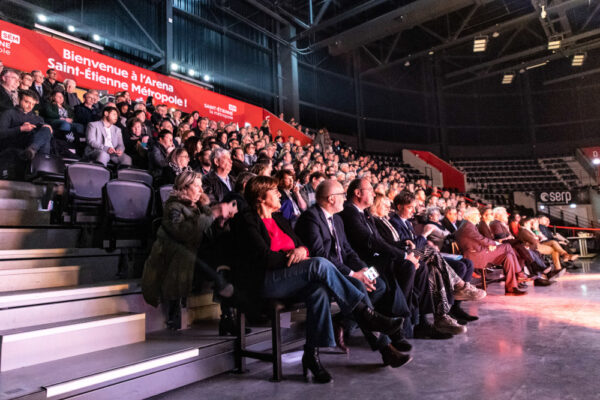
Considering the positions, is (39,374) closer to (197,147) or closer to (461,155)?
(197,147)

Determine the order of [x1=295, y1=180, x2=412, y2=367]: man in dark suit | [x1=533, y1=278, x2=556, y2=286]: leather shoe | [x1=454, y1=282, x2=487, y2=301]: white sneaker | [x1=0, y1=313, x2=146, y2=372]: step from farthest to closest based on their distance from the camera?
1. [x1=533, y1=278, x2=556, y2=286]: leather shoe
2. [x1=454, y1=282, x2=487, y2=301]: white sneaker
3. [x1=295, y1=180, x2=412, y2=367]: man in dark suit
4. [x1=0, y1=313, x2=146, y2=372]: step

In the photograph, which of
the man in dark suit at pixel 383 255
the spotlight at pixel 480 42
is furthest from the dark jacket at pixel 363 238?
the spotlight at pixel 480 42

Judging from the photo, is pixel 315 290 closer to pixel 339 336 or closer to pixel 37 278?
pixel 339 336

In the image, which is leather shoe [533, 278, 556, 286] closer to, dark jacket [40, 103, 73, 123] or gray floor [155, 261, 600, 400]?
gray floor [155, 261, 600, 400]

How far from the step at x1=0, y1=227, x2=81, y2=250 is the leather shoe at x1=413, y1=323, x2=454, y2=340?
278 cm

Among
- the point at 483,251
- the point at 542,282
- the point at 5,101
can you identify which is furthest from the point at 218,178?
the point at 542,282

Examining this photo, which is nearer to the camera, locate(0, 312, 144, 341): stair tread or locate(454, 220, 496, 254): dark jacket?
locate(0, 312, 144, 341): stair tread

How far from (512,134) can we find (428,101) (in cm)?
414

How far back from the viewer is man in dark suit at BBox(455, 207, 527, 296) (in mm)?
4734

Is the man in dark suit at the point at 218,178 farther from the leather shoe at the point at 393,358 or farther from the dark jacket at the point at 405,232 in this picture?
the leather shoe at the point at 393,358

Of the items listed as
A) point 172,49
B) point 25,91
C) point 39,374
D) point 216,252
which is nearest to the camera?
point 39,374

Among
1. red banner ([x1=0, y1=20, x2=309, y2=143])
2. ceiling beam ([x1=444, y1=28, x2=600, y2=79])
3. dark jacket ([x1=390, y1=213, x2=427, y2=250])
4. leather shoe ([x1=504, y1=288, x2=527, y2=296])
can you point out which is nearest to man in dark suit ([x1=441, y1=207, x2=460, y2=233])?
leather shoe ([x1=504, y1=288, x2=527, y2=296])

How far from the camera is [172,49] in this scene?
11.1 m

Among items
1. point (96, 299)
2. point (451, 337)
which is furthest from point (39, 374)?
point (451, 337)
